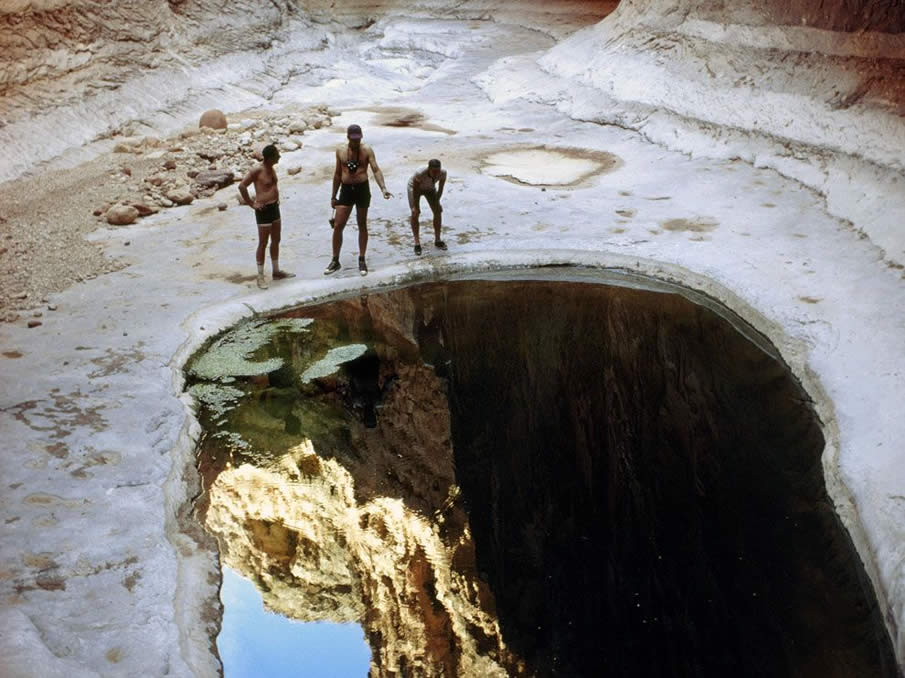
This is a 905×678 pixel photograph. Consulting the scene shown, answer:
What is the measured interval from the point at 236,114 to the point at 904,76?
11002mm

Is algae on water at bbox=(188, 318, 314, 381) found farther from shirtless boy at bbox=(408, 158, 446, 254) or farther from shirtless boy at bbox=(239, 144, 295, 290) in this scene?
shirtless boy at bbox=(408, 158, 446, 254)

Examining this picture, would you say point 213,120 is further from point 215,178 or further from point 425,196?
point 425,196

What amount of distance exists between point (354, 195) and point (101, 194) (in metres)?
4.30

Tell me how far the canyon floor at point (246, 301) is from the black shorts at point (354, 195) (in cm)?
71

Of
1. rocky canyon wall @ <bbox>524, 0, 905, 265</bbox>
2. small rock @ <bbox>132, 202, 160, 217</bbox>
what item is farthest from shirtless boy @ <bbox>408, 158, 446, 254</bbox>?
rocky canyon wall @ <bbox>524, 0, 905, 265</bbox>

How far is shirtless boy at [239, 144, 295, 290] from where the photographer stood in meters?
7.94

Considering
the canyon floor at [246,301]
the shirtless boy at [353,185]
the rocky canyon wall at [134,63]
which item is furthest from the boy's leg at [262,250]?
the rocky canyon wall at [134,63]

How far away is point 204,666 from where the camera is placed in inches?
173

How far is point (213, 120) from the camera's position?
582 inches

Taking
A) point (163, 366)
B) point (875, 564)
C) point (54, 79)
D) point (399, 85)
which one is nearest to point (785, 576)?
point (875, 564)

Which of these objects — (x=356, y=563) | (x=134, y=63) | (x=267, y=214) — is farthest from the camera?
(x=134, y=63)

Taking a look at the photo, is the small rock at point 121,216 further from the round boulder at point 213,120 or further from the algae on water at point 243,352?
the round boulder at point 213,120

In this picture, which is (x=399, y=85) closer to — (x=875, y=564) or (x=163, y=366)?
(x=163, y=366)

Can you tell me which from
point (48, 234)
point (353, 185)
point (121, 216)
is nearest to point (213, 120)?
point (121, 216)
